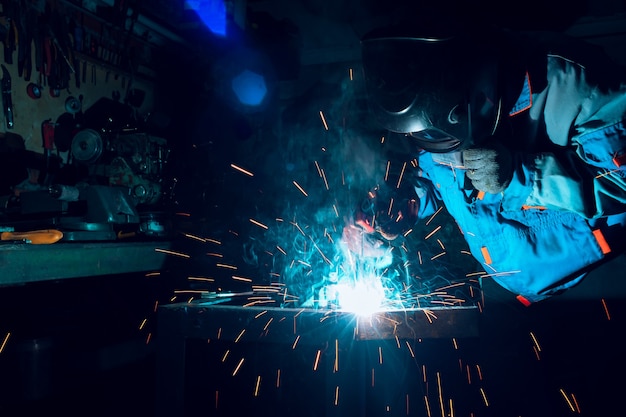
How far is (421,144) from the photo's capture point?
1.94 meters

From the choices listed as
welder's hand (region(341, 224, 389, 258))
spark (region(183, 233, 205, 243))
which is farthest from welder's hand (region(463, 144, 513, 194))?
spark (region(183, 233, 205, 243))

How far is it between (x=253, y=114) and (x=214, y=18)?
3.01 ft

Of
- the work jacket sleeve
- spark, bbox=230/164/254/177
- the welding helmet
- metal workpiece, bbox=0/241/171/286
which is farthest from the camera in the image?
spark, bbox=230/164/254/177

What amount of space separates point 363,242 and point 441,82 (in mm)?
1192

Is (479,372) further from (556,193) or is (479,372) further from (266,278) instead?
(556,193)

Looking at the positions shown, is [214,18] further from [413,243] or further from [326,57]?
[413,243]

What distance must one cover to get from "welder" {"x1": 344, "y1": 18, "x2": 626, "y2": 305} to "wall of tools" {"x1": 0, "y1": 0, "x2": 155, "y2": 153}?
2379 mm

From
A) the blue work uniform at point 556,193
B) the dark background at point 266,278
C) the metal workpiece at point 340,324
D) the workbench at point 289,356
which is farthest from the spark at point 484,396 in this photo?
the metal workpiece at point 340,324

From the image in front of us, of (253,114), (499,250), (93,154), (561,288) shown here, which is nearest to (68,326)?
(93,154)

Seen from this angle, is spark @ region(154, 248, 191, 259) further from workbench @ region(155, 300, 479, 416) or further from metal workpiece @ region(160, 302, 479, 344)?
metal workpiece @ region(160, 302, 479, 344)

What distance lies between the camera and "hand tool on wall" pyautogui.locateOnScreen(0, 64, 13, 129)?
8.69ft

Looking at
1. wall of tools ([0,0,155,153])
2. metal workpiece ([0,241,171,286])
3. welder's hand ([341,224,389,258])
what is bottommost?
metal workpiece ([0,241,171,286])

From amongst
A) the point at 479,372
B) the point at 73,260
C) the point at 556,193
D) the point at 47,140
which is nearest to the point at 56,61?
the point at 47,140

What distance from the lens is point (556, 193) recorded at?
1.69m
